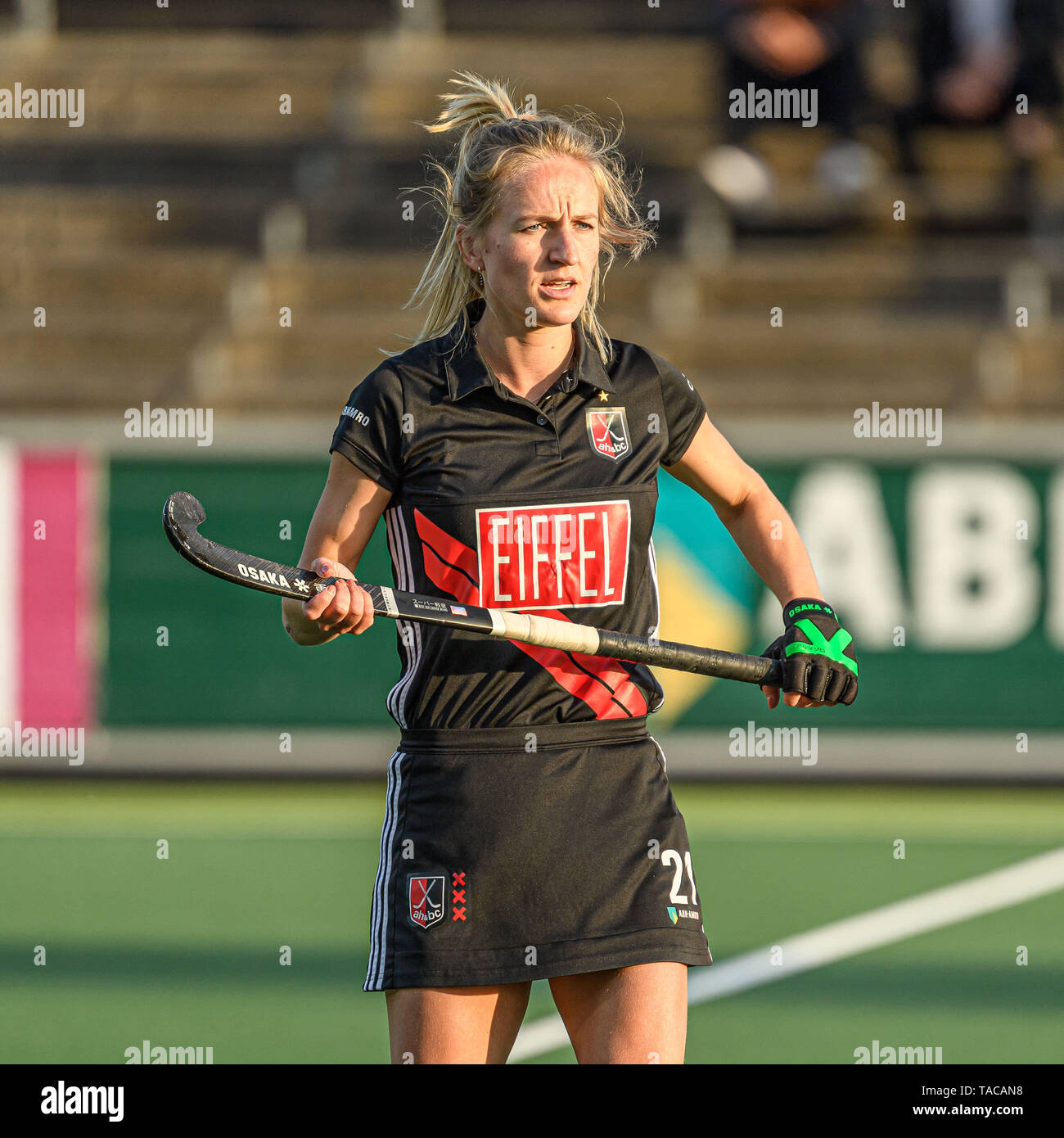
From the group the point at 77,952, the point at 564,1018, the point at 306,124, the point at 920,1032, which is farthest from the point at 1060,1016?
the point at 306,124

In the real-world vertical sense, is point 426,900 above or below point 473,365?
below

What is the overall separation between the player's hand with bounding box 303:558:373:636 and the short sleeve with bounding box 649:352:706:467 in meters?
0.65

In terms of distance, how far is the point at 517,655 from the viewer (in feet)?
10.4

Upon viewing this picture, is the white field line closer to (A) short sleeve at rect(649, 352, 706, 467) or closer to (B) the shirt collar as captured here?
(A) short sleeve at rect(649, 352, 706, 467)

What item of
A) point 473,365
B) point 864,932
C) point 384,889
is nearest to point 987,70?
point 864,932

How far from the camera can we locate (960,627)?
8.61m

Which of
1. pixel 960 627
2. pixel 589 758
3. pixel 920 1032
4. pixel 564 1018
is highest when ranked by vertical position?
pixel 960 627

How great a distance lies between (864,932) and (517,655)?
11.4 feet

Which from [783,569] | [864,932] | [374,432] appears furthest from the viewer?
[864,932]

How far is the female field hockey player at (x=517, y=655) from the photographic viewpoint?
3092 mm

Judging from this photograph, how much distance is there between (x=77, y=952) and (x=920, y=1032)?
9.21 feet

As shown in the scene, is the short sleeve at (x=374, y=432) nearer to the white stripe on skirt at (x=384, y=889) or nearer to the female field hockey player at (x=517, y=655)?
the female field hockey player at (x=517, y=655)

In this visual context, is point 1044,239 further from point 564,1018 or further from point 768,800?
point 564,1018

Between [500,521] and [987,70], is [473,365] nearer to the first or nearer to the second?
[500,521]
